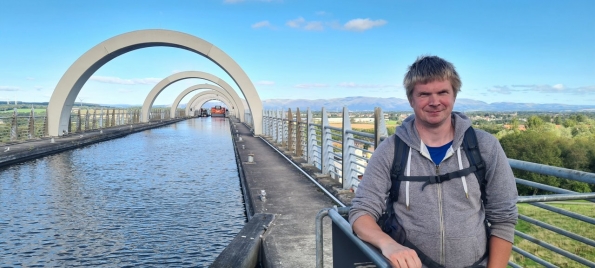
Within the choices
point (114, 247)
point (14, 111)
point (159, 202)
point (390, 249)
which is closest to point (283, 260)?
point (114, 247)

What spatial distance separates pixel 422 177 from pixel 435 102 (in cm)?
27

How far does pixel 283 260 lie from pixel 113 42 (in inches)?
733

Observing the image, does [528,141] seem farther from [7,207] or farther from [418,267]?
[418,267]

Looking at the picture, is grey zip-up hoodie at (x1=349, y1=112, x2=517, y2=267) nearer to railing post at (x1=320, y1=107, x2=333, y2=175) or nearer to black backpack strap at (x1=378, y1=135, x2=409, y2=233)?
black backpack strap at (x1=378, y1=135, x2=409, y2=233)

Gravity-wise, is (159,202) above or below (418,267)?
below

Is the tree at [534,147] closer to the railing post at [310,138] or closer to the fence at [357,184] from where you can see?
the fence at [357,184]

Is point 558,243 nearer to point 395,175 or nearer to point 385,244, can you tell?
point 395,175

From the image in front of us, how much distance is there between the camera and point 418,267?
57.2 inches

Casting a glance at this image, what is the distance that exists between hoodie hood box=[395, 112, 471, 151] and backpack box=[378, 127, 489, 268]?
0.07 ft

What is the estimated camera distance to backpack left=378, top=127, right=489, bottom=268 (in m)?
1.69

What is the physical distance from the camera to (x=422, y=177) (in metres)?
1.69

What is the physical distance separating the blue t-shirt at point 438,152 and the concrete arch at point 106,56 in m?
20.4

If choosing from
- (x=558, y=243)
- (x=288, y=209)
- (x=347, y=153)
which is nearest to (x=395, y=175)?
(x=288, y=209)

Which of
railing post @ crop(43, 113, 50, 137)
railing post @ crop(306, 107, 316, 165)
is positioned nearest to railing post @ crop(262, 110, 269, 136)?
railing post @ crop(43, 113, 50, 137)
